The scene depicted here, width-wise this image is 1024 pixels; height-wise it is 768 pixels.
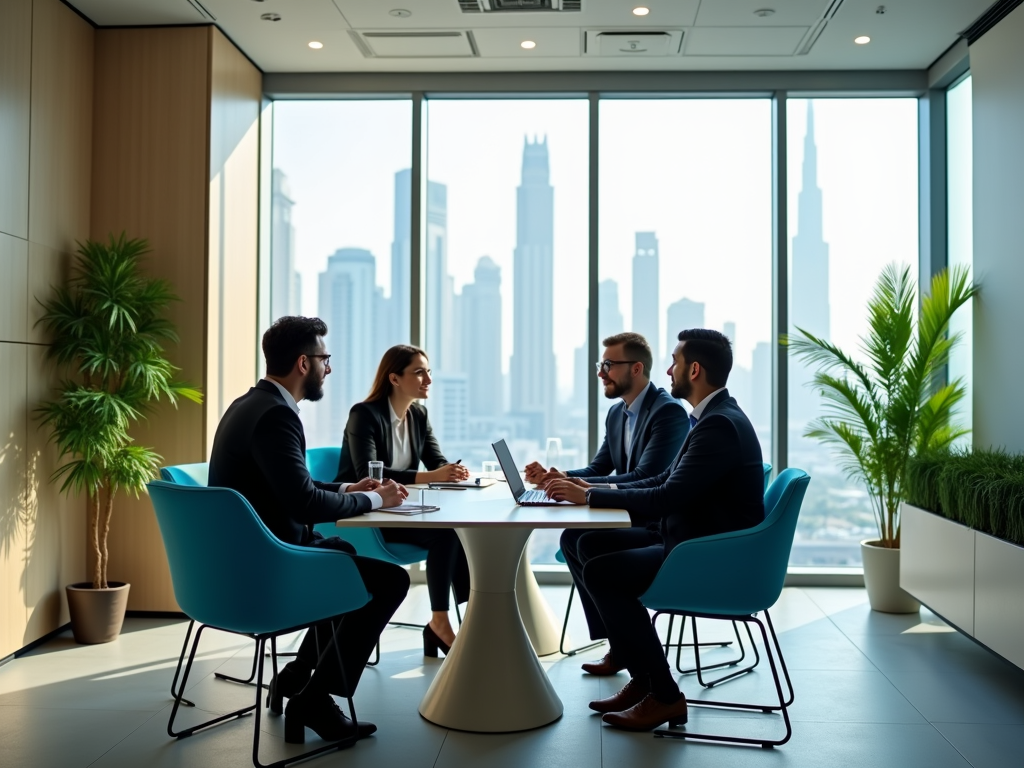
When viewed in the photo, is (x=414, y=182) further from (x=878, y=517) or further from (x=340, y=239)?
(x=878, y=517)

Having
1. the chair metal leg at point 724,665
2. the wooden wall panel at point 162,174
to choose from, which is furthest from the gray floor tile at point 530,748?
the wooden wall panel at point 162,174

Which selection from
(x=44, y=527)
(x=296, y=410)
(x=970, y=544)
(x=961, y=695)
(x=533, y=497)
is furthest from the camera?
(x=44, y=527)

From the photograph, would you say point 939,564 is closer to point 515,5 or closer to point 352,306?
point 515,5

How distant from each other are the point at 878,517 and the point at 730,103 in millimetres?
2834

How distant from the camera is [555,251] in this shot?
20.2ft

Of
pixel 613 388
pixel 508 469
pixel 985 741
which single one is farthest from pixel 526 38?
pixel 985 741

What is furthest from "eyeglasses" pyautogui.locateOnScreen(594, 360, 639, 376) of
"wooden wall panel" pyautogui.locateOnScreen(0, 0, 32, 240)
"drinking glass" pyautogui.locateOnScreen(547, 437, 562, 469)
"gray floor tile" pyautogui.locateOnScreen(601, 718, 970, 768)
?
"wooden wall panel" pyautogui.locateOnScreen(0, 0, 32, 240)

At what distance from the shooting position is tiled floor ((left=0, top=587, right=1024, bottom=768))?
3156 millimetres

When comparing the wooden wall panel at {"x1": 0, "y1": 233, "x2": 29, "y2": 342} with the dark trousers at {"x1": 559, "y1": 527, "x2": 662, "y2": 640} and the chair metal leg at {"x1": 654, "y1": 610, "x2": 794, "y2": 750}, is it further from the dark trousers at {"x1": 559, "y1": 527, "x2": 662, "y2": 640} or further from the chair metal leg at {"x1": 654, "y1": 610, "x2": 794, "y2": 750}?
the chair metal leg at {"x1": 654, "y1": 610, "x2": 794, "y2": 750}

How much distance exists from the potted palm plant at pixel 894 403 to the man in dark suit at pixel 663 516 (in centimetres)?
222

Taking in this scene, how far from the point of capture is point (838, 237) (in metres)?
6.04

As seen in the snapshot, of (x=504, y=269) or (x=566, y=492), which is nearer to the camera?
(x=566, y=492)

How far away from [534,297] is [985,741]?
3.71m

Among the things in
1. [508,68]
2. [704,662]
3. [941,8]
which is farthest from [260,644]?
[941,8]
